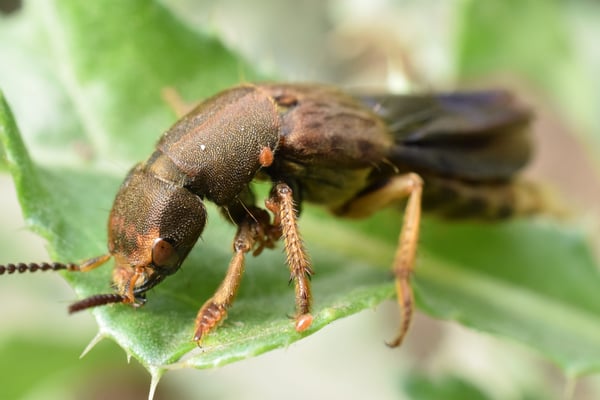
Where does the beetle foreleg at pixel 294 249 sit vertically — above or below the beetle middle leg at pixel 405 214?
above

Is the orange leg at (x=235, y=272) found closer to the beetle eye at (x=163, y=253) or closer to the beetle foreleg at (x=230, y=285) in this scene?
the beetle foreleg at (x=230, y=285)

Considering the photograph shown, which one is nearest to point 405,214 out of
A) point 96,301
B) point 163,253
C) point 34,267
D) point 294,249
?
point 294,249

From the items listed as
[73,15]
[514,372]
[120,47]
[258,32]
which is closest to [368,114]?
[120,47]

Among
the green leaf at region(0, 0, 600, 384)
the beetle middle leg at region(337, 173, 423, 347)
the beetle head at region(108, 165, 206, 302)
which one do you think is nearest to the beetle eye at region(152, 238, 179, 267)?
the beetle head at region(108, 165, 206, 302)

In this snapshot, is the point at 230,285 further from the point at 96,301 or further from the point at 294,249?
the point at 96,301

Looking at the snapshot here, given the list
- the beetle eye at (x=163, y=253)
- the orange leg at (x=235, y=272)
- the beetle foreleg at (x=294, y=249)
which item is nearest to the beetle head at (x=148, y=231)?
the beetle eye at (x=163, y=253)

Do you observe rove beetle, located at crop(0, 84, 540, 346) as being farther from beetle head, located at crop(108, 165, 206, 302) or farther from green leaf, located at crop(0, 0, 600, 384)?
green leaf, located at crop(0, 0, 600, 384)

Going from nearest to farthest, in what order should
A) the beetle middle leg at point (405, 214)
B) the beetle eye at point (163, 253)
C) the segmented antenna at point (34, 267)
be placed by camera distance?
the segmented antenna at point (34, 267) → the beetle eye at point (163, 253) → the beetle middle leg at point (405, 214)

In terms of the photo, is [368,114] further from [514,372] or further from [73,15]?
[514,372]
